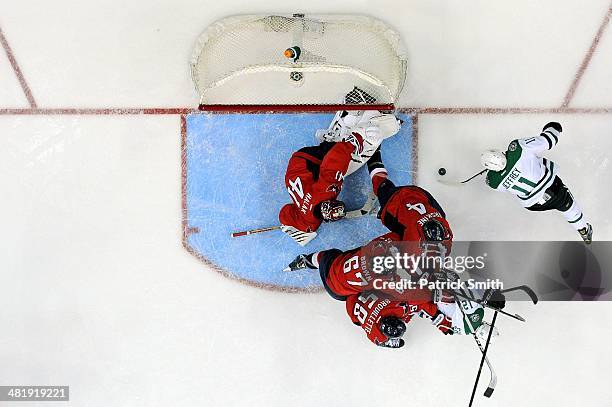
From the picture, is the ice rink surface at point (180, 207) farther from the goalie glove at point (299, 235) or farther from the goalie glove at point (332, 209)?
the goalie glove at point (332, 209)

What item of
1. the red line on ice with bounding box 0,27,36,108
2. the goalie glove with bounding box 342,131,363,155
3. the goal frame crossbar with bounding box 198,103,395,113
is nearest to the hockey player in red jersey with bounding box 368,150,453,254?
the goalie glove with bounding box 342,131,363,155

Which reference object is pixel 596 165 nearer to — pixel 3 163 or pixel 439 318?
pixel 439 318

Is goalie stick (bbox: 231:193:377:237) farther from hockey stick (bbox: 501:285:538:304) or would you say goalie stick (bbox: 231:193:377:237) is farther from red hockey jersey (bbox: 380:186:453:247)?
hockey stick (bbox: 501:285:538:304)

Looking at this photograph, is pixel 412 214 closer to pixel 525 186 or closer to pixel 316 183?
pixel 316 183

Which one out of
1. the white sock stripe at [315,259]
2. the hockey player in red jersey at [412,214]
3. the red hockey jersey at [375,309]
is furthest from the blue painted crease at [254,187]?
the red hockey jersey at [375,309]

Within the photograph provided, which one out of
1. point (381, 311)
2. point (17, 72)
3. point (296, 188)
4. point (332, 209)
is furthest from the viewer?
point (17, 72)

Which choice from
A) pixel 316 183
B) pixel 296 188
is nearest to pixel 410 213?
pixel 316 183
